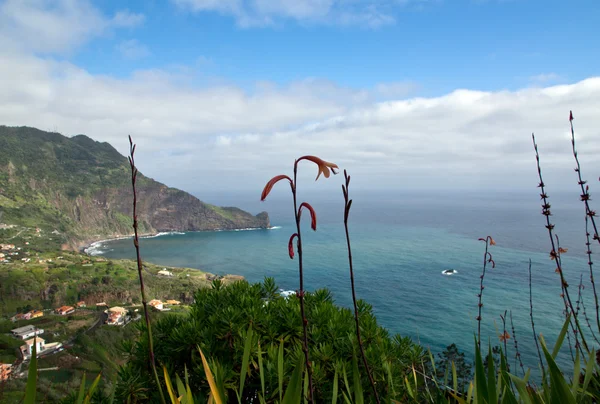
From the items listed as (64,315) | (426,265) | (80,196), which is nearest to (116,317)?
(64,315)

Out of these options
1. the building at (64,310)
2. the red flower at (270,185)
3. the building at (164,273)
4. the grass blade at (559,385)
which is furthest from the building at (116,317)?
the grass blade at (559,385)

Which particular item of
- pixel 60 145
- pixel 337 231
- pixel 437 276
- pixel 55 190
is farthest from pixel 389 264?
pixel 60 145

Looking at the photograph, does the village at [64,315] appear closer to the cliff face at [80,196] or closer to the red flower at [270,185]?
A: the red flower at [270,185]

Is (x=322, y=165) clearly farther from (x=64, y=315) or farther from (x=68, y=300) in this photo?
(x=68, y=300)

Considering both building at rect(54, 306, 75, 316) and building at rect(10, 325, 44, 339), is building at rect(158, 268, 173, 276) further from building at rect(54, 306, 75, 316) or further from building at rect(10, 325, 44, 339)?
building at rect(10, 325, 44, 339)

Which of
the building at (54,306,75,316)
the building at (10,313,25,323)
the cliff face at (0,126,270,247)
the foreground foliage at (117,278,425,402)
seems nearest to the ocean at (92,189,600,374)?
the foreground foliage at (117,278,425,402)

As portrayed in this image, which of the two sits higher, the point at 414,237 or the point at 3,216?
the point at 3,216

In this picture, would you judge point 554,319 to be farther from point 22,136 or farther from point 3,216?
point 22,136
